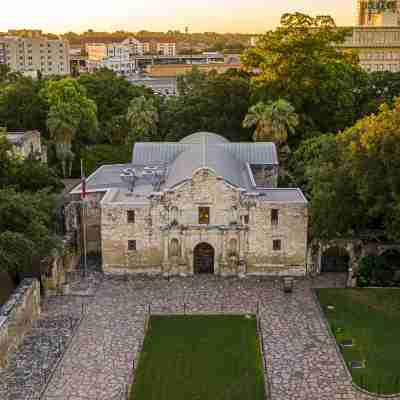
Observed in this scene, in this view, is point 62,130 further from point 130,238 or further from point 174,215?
point 174,215

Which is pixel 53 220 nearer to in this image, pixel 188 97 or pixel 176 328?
pixel 176 328

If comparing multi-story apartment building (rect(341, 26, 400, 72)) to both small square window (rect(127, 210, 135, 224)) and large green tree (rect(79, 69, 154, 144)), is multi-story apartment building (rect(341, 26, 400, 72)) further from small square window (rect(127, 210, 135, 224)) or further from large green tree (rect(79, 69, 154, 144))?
small square window (rect(127, 210, 135, 224))

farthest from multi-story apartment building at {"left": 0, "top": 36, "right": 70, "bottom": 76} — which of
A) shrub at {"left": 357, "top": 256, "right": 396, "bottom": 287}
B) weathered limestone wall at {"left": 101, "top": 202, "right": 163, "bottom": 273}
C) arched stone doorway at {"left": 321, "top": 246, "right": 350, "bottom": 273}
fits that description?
shrub at {"left": 357, "top": 256, "right": 396, "bottom": 287}

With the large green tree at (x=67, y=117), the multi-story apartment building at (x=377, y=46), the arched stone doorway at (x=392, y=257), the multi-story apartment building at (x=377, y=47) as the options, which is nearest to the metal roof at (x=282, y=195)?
the arched stone doorway at (x=392, y=257)

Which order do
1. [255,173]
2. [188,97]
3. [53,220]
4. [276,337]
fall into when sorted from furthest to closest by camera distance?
[188,97]
[255,173]
[53,220]
[276,337]

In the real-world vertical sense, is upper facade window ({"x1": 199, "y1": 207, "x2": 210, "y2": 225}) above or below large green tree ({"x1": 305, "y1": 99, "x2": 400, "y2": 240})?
below

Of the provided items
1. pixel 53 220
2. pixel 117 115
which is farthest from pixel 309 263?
pixel 117 115
